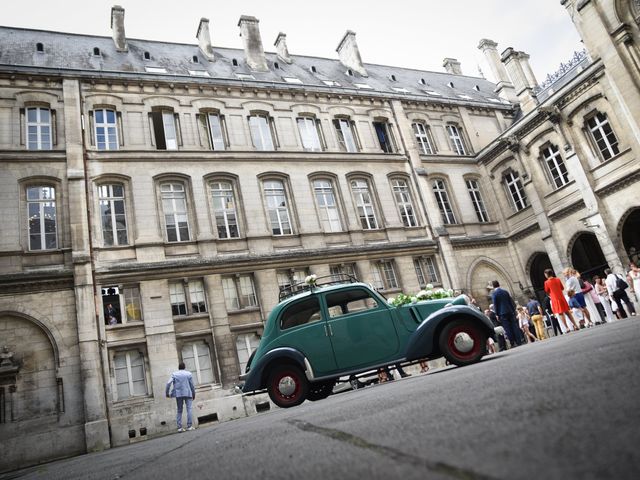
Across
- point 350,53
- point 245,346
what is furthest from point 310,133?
point 245,346

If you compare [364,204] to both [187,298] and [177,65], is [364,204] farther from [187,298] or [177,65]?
[177,65]

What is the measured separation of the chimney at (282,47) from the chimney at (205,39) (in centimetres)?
457

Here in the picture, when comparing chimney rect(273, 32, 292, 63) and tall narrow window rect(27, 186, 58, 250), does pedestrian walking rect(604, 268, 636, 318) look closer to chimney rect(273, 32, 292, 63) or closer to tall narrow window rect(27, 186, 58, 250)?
tall narrow window rect(27, 186, 58, 250)

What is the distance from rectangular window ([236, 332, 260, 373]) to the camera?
1734 cm

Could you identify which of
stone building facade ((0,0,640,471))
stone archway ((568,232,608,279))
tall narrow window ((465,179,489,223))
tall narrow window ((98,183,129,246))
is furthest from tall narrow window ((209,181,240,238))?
stone archway ((568,232,608,279))

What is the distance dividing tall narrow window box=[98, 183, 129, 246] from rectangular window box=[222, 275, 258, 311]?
4361 millimetres

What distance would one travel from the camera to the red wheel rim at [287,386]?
25.3 ft

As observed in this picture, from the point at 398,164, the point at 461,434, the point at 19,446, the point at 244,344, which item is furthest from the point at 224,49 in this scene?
the point at 461,434

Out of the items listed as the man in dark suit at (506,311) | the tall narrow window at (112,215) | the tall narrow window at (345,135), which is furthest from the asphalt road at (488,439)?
the tall narrow window at (345,135)

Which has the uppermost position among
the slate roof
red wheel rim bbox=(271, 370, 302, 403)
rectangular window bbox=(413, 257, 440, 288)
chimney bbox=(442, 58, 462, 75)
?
chimney bbox=(442, 58, 462, 75)

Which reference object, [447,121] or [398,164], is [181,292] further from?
[447,121]

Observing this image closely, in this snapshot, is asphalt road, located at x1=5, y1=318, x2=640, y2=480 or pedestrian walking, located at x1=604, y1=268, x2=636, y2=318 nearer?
asphalt road, located at x1=5, y1=318, x2=640, y2=480

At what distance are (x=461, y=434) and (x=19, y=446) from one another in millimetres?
16376

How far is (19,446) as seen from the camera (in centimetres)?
1362
